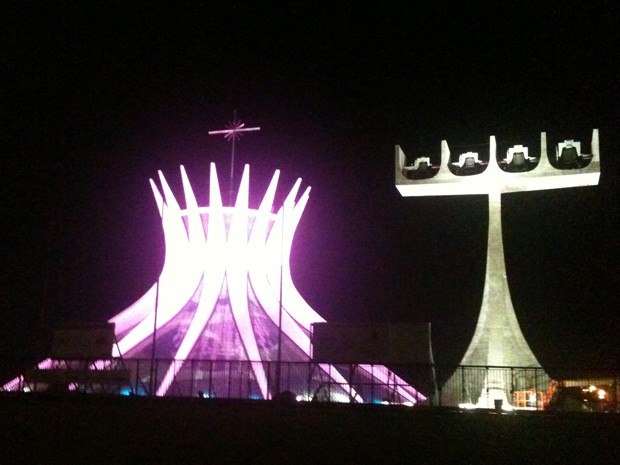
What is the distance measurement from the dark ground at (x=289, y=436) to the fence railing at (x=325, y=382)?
4.34 m

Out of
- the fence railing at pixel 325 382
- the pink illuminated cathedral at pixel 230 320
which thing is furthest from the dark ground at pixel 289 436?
the pink illuminated cathedral at pixel 230 320

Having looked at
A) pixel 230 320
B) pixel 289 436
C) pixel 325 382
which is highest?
pixel 230 320

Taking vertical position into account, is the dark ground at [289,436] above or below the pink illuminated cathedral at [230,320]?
below

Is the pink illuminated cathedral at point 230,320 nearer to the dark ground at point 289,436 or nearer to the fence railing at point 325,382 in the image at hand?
the fence railing at point 325,382

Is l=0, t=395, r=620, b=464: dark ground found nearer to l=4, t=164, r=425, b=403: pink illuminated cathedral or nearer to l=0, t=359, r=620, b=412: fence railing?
l=0, t=359, r=620, b=412: fence railing

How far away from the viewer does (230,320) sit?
23188 millimetres

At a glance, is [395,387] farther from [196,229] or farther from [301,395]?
[196,229]

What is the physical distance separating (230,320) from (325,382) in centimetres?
375

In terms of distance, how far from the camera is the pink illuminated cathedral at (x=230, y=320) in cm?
2120

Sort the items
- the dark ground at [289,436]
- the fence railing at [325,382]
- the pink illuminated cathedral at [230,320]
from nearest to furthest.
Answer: the dark ground at [289,436], the fence railing at [325,382], the pink illuminated cathedral at [230,320]

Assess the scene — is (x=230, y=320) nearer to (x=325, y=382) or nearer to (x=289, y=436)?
(x=325, y=382)

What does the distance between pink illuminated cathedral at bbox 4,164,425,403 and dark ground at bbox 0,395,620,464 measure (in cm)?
500

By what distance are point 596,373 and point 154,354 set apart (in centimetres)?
1180

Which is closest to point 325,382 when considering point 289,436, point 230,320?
point 230,320
